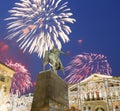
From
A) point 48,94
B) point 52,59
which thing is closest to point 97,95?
point 52,59

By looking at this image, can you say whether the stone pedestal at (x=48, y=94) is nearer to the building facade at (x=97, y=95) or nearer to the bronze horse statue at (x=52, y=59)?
the bronze horse statue at (x=52, y=59)

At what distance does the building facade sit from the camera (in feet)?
96.5

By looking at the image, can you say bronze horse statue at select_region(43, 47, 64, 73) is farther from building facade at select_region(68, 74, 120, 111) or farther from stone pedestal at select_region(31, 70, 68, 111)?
building facade at select_region(68, 74, 120, 111)

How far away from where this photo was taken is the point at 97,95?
33.2 m

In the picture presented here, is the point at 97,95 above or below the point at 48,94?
above

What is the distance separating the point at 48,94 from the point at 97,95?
24250 mm

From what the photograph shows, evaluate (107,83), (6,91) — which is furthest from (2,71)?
(107,83)

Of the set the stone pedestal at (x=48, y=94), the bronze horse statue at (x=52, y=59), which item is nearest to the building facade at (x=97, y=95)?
the bronze horse statue at (x=52, y=59)

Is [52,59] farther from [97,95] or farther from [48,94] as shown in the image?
[97,95]

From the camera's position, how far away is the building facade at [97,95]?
96.5ft

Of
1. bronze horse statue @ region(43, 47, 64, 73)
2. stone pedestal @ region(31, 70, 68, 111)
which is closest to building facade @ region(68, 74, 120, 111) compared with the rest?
bronze horse statue @ region(43, 47, 64, 73)

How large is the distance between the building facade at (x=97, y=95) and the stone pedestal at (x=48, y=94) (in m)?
18.7

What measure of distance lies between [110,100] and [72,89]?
311 inches

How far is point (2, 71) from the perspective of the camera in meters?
38.9
